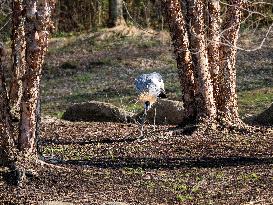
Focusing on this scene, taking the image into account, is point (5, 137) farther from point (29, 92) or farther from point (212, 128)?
point (212, 128)

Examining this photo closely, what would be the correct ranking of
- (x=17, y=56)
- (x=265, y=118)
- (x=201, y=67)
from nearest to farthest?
(x=201, y=67) < (x=17, y=56) < (x=265, y=118)

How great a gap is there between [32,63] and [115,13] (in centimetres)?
1653

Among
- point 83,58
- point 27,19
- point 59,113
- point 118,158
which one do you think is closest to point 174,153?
point 118,158

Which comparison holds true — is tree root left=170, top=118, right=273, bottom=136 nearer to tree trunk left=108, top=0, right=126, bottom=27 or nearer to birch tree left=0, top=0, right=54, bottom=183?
birch tree left=0, top=0, right=54, bottom=183

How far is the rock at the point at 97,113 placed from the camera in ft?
39.9

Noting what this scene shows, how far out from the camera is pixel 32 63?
664cm

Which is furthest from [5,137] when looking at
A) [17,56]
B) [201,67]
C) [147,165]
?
[17,56]

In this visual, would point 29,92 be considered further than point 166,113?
No

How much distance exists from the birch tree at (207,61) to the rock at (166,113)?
2.57 meters

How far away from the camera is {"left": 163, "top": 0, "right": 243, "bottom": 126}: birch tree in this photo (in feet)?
29.3

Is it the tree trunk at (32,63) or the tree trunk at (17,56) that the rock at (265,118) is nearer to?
the tree trunk at (17,56)

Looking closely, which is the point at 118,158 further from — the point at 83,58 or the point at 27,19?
the point at 83,58

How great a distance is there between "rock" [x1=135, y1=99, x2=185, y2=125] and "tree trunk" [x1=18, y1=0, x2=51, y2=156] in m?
5.24

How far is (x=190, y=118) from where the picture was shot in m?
9.29
